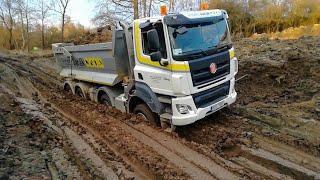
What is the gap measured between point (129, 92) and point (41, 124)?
2.29 metres

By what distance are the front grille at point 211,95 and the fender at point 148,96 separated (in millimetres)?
780

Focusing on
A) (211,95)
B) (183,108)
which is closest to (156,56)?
(183,108)

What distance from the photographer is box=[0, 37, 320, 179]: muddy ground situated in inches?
221

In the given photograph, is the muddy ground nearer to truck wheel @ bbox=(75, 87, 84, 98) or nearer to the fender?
truck wheel @ bbox=(75, 87, 84, 98)

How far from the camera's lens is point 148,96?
24.2ft

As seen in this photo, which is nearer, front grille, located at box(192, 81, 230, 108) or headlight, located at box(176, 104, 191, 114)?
headlight, located at box(176, 104, 191, 114)

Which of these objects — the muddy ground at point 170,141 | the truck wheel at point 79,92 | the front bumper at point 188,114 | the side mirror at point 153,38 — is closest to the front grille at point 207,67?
the front bumper at point 188,114

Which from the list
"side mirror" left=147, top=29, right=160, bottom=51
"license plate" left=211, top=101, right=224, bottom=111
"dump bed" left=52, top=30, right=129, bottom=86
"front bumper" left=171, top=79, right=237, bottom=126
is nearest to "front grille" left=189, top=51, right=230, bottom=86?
"front bumper" left=171, top=79, right=237, bottom=126

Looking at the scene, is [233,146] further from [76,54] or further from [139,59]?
[76,54]

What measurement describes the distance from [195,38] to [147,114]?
1.99 m

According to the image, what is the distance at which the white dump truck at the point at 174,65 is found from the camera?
662 cm

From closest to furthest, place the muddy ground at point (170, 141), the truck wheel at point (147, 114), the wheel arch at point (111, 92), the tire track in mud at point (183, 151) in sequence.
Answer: the tire track in mud at point (183, 151) → the muddy ground at point (170, 141) → the truck wheel at point (147, 114) → the wheel arch at point (111, 92)

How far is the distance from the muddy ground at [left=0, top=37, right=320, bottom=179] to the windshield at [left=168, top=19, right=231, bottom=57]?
1707mm

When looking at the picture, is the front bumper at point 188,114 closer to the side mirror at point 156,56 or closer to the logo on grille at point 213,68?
the logo on grille at point 213,68
